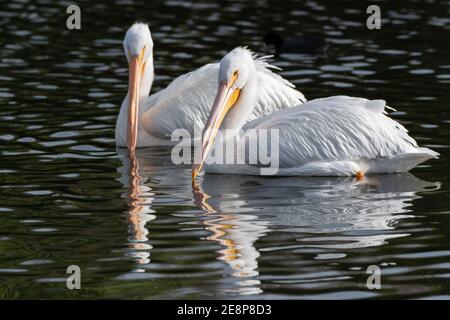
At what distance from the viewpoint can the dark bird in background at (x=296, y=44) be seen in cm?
1308

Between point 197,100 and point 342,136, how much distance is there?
1.94 meters

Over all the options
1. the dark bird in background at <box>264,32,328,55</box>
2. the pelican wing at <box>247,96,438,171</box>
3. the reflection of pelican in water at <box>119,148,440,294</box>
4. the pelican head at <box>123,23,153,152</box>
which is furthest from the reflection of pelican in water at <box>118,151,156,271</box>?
the dark bird in background at <box>264,32,328,55</box>

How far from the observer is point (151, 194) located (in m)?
7.91

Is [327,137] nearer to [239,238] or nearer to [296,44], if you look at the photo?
[239,238]

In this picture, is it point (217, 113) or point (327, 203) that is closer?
point (327, 203)

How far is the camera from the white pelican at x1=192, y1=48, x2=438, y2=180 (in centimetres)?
828

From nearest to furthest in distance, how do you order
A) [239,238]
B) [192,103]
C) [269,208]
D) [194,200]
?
[239,238] < [269,208] < [194,200] < [192,103]

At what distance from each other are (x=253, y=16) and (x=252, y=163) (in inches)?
296

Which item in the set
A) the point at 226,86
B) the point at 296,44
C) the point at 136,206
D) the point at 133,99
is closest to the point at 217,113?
the point at 226,86

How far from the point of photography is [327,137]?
27.5 feet

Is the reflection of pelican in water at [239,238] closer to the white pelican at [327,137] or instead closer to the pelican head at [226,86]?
the pelican head at [226,86]

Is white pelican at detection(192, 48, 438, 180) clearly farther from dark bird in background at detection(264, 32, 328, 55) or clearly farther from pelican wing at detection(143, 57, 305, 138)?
dark bird in background at detection(264, 32, 328, 55)

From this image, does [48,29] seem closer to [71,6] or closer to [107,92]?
[71,6]

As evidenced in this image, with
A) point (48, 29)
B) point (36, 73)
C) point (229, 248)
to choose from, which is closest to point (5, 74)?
point (36, 73)
